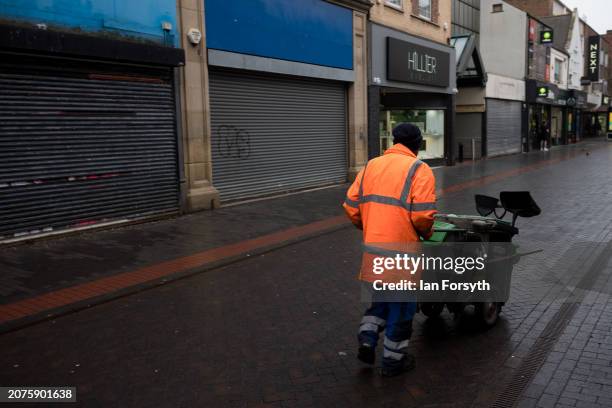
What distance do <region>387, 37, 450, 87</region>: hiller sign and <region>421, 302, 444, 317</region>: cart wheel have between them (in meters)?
14.4

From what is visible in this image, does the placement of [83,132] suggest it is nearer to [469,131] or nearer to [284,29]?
[284,29]

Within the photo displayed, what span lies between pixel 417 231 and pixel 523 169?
62.7ft

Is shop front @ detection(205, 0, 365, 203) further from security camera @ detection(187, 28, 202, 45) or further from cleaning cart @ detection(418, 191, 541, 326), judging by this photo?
cleaning cart @ detection(418, 191, 541, 326)

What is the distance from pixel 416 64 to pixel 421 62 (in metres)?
0.51

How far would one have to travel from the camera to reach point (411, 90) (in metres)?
20.8

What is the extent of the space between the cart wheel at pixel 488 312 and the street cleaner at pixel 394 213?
3.21 feet

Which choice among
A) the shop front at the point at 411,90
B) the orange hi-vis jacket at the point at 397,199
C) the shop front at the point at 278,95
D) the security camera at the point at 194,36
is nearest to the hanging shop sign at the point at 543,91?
the shop front at the point at 411,90

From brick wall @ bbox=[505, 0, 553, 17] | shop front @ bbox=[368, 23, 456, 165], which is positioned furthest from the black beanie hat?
brick wall @ bbox=[505, 0, 553, 17]

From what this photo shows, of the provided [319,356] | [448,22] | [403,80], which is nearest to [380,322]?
[319,356]

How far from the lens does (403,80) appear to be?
19469mm

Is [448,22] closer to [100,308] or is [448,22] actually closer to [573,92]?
[100,308]

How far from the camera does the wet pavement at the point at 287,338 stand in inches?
152

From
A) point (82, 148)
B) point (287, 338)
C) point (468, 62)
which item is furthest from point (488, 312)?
point (468, 62)

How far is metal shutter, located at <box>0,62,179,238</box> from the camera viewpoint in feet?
28.1
